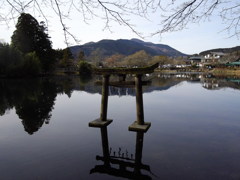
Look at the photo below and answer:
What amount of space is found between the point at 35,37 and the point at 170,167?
50.2 meters

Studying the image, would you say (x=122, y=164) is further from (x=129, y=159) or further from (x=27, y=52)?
(x=27, y=52)

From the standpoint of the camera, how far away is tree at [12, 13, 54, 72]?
150 feet

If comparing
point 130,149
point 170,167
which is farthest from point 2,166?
point 170,167

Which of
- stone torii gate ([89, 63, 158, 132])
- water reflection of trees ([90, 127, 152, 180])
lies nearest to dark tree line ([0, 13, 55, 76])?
stone torii gate ([89, 63, 158, 132])

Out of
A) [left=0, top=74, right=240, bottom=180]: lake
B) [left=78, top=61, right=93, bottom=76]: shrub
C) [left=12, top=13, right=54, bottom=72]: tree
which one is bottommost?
[left=0, top=74, right=240, bottom=180]: lake

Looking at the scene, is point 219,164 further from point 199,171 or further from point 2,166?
point 2,166

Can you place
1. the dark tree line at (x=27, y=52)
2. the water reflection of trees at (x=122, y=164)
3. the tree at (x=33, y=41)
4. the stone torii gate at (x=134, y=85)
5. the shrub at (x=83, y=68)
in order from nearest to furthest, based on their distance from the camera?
the water reflection of trees at (x=122, y=164), the stone torii gate at (x=134, y=85), the dark tree line at (x=27, y=52), the tree at (x=33, y=41), the shrub at (x=83, y=68)

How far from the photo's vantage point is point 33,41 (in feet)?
160

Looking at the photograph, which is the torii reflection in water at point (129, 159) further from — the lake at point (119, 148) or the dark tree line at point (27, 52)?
the dark tree line at point (27, 52)

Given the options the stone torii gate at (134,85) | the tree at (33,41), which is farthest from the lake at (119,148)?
the tree at (33,41)

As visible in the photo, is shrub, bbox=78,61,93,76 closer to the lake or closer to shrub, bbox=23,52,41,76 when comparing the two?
shrub, bbox=23,52,41,76

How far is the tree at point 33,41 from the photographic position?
1799 inches

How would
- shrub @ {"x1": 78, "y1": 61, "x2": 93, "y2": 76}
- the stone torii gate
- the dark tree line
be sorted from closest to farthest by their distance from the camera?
the stone torii gate < the dark tree line < shrub @ {"x1": 78, "y1": 61, "x2": 93, "y2": 76}

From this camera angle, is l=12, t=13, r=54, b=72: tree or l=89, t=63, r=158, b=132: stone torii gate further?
l=12, t=13, r=54, b=72: tree
